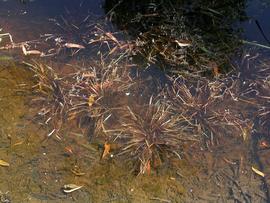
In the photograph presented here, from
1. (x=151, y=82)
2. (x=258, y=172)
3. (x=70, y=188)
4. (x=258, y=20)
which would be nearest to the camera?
(x=70, y=188)

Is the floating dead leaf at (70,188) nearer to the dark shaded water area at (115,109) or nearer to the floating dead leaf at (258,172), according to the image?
the dark shaded water area at (115,109)

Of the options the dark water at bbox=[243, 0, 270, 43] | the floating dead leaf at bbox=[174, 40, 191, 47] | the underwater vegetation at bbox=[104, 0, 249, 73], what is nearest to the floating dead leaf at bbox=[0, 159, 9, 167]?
the underwater vegetation at bbox=[104, 0, 249, 73]

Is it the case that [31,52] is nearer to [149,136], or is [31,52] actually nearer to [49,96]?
[49,96]

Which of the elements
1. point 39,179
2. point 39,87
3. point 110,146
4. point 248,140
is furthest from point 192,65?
point 39,179

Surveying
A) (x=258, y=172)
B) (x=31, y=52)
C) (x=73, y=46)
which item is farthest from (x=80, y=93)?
(x=258, y=172)

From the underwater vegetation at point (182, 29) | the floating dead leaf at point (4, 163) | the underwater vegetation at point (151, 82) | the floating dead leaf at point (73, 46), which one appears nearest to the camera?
the floating dead leaf at point (4, 163)

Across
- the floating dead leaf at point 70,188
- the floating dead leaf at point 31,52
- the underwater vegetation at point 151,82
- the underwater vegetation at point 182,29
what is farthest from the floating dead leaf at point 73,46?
the floating dead leaf at point 70,188

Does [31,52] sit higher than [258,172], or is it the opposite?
[31,52]

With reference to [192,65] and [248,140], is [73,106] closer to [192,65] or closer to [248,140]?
[192,65]

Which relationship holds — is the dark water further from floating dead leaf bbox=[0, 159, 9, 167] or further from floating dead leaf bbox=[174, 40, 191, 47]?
floating dead leaf bbox=[0, 159, 9, 167]
